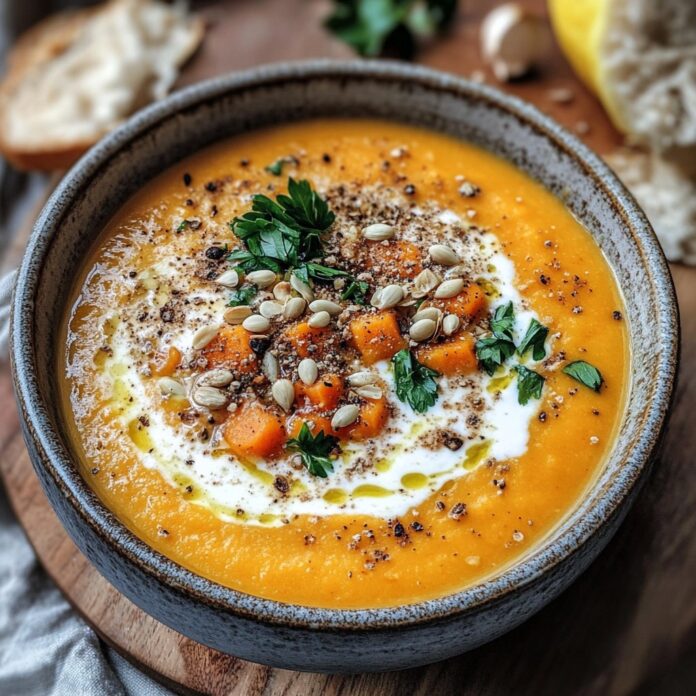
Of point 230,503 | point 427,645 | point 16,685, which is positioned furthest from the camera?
point 16,685

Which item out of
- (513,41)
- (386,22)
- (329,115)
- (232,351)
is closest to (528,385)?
(232,351)

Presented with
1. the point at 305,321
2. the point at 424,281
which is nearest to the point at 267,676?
the point at 305,321

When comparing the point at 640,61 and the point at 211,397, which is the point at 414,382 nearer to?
the point at 211,397

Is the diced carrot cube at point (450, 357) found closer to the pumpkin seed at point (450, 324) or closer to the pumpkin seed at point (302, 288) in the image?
the pumpkin seed at point (450, 324)

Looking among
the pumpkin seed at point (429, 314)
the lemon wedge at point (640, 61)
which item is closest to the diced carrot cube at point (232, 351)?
the pumpkin seed at point (429, 314)

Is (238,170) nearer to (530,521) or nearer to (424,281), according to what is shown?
(424,281)

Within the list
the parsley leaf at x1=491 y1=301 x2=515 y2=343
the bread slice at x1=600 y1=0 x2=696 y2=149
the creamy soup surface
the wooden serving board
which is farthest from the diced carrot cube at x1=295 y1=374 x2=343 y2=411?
the bread slice at x1=600 y1=0 x2=696 y2=149

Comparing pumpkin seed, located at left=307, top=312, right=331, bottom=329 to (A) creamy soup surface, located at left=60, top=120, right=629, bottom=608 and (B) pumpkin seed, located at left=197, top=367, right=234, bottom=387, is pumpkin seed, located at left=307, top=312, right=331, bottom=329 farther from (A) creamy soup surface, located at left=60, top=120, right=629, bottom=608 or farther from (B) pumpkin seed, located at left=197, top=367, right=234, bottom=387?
→ (B) pumpkin seed, located at left=197, top=367, right=234, bottom=387
